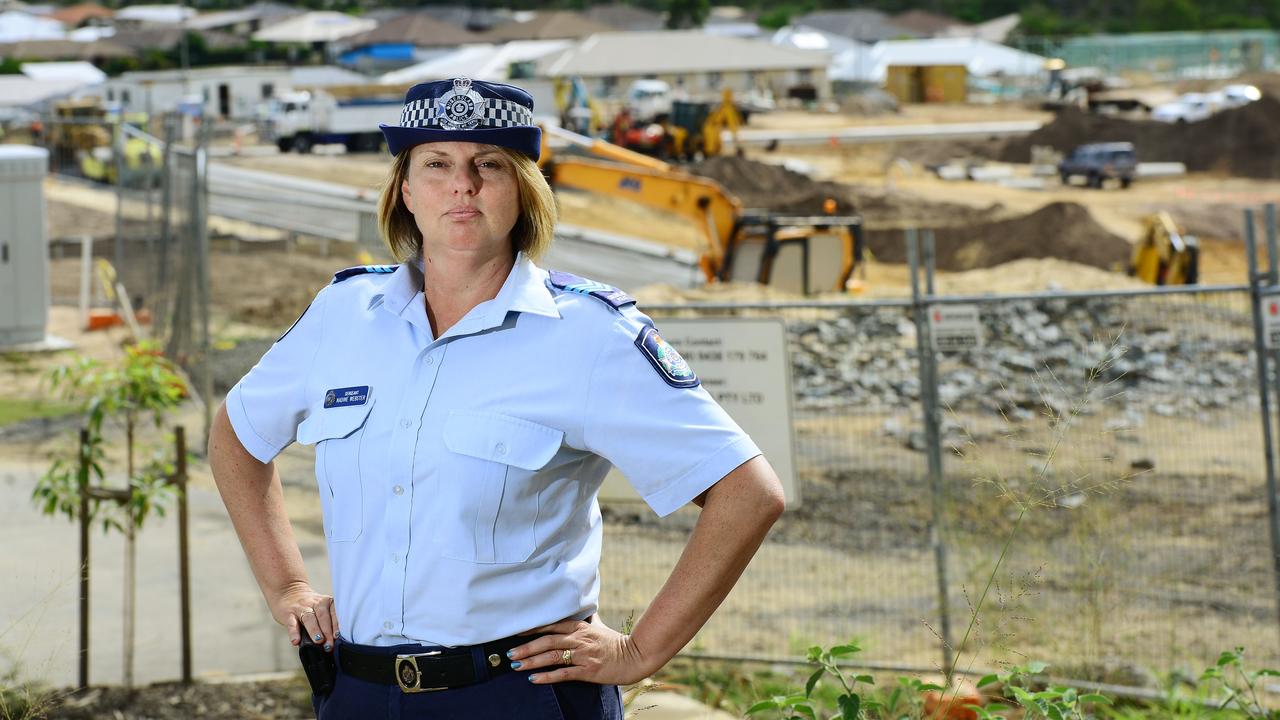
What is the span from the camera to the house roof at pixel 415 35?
86.2 metres

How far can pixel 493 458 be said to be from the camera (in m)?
2.55

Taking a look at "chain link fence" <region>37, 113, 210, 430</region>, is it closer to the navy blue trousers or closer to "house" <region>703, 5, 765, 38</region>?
the navy blue trousers

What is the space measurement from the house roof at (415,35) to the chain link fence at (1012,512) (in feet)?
241

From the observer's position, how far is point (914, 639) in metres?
8.18

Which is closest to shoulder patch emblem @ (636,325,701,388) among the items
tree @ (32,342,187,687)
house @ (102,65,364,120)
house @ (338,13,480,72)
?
tree @ (32,342,187,687)

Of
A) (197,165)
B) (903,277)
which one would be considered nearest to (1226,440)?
(197,165)

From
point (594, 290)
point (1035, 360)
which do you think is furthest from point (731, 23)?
point (594, 290)

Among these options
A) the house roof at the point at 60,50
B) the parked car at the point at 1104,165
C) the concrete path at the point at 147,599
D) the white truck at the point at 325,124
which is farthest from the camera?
the house roof at the point at 60,50

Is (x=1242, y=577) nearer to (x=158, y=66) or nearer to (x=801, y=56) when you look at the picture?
(x=801, y=56)

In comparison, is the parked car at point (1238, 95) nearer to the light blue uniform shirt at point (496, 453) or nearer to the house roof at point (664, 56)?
the house roof at point (664, 56)

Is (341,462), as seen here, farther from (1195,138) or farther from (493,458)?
(1195,138)

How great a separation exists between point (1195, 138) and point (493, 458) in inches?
1879

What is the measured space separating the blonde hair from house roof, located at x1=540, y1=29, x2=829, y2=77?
40.7m

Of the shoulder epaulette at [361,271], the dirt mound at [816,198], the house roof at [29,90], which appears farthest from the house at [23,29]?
the shoulder epaulette at [361,271]
